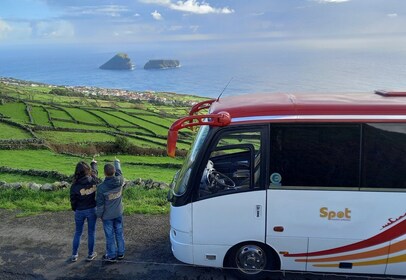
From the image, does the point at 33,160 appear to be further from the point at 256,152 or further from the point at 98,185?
the point at 256,152

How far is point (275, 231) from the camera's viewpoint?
20.4 ft

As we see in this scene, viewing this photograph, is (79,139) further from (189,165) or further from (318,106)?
(318,106)

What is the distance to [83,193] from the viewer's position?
673 centimetres

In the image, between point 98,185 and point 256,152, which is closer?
point 256,152

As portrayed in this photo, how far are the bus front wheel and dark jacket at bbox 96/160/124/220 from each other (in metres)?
2.17

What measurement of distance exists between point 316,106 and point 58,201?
24.0 ft

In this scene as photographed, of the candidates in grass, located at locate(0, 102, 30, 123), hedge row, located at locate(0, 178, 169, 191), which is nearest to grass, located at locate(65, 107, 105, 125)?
grass, located at locate(0, 102, 30, 123)

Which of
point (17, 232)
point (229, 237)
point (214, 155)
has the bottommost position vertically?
point (17, 232)

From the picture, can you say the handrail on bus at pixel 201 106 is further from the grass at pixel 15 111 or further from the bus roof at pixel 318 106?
the grass at pixel 15 111

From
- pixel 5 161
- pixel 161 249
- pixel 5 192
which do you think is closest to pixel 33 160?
pixel 5 161

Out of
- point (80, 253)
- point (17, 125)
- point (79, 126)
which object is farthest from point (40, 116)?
point (80, 253)

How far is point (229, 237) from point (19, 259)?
4.18 metres

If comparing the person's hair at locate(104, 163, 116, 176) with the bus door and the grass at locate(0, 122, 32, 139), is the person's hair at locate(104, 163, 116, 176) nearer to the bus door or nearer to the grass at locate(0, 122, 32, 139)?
the bus door

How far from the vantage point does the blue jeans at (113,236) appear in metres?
6.96
